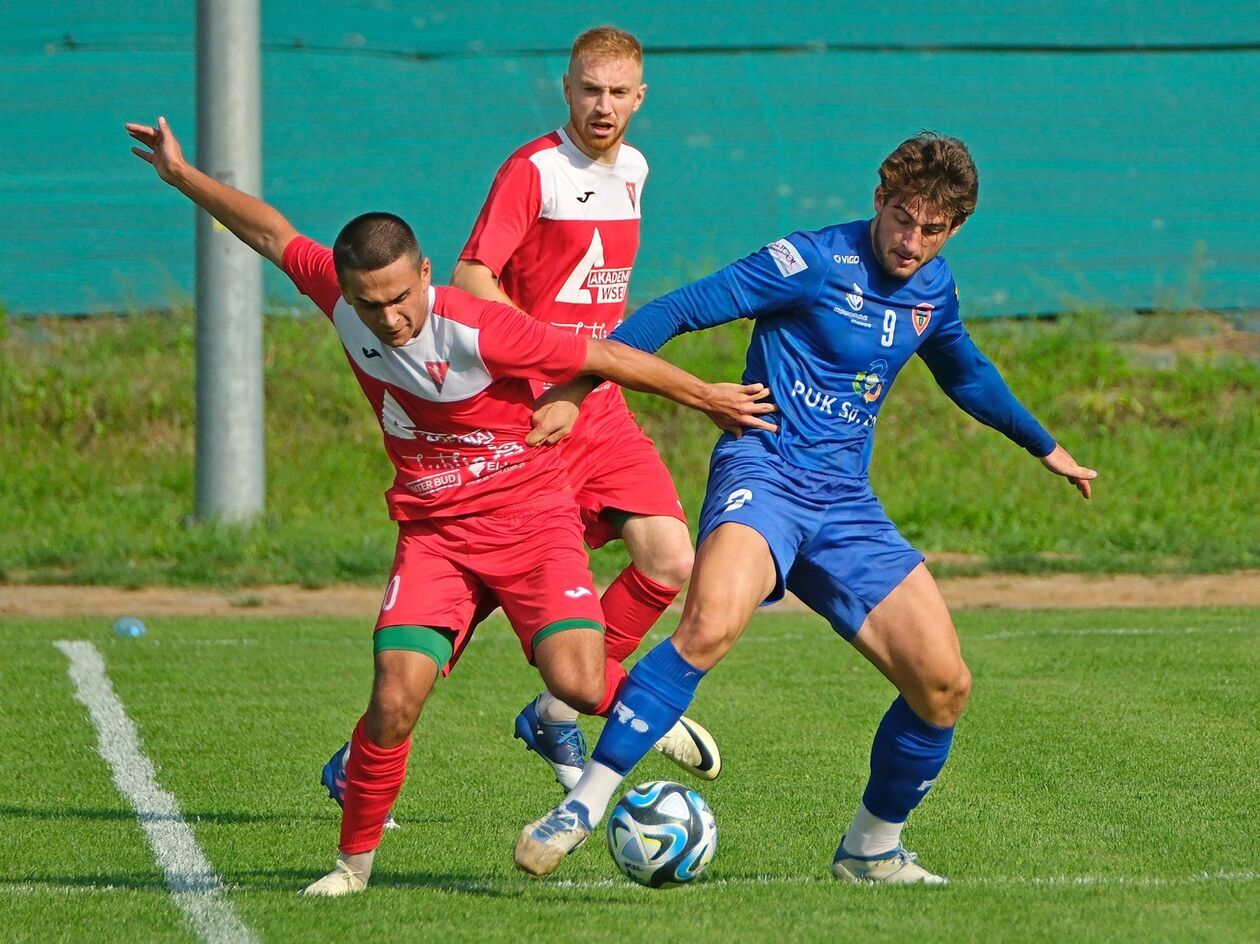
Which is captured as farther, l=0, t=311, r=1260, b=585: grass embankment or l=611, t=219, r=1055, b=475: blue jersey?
l=0, t=311, r=1260, b=585: grass embankment

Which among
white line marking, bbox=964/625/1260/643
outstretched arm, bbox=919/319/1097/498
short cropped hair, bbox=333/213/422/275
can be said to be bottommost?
white line marking, bbox=964/625/1260/643

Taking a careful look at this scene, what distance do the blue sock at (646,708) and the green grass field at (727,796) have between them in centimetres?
41

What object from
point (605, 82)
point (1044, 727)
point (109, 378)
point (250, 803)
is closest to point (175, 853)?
point (250, 803)

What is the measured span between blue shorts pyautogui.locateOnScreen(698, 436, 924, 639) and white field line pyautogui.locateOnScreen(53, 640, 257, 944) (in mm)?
1617

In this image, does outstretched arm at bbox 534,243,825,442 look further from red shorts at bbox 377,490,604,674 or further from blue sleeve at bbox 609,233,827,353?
red shorts at bbox 377,490,604,674

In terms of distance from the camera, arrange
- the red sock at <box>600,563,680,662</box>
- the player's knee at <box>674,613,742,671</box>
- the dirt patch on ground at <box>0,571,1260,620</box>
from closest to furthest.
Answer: the player's knee at <box>674,613,742,671</box>
the red sock at <box>600,563,680,662</box>
the dirt patch on ground at <box>0,571,1260,620</box>

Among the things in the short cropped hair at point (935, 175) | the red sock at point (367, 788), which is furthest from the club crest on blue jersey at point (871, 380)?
the red sock at point (367, 788)

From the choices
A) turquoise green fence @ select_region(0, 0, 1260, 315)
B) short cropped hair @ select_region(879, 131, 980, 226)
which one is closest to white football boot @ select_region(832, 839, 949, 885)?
short cropped hair @ select_region(879, 131, 980, 226)

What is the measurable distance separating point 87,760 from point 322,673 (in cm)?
187

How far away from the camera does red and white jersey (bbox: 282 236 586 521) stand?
15.8 ft

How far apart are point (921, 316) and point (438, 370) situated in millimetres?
1392

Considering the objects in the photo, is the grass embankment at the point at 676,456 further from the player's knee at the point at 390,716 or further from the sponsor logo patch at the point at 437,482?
the player's knee at the point at 390,716

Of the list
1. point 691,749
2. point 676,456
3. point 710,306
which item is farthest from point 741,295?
point 676,456

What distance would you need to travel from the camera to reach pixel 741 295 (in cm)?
491
